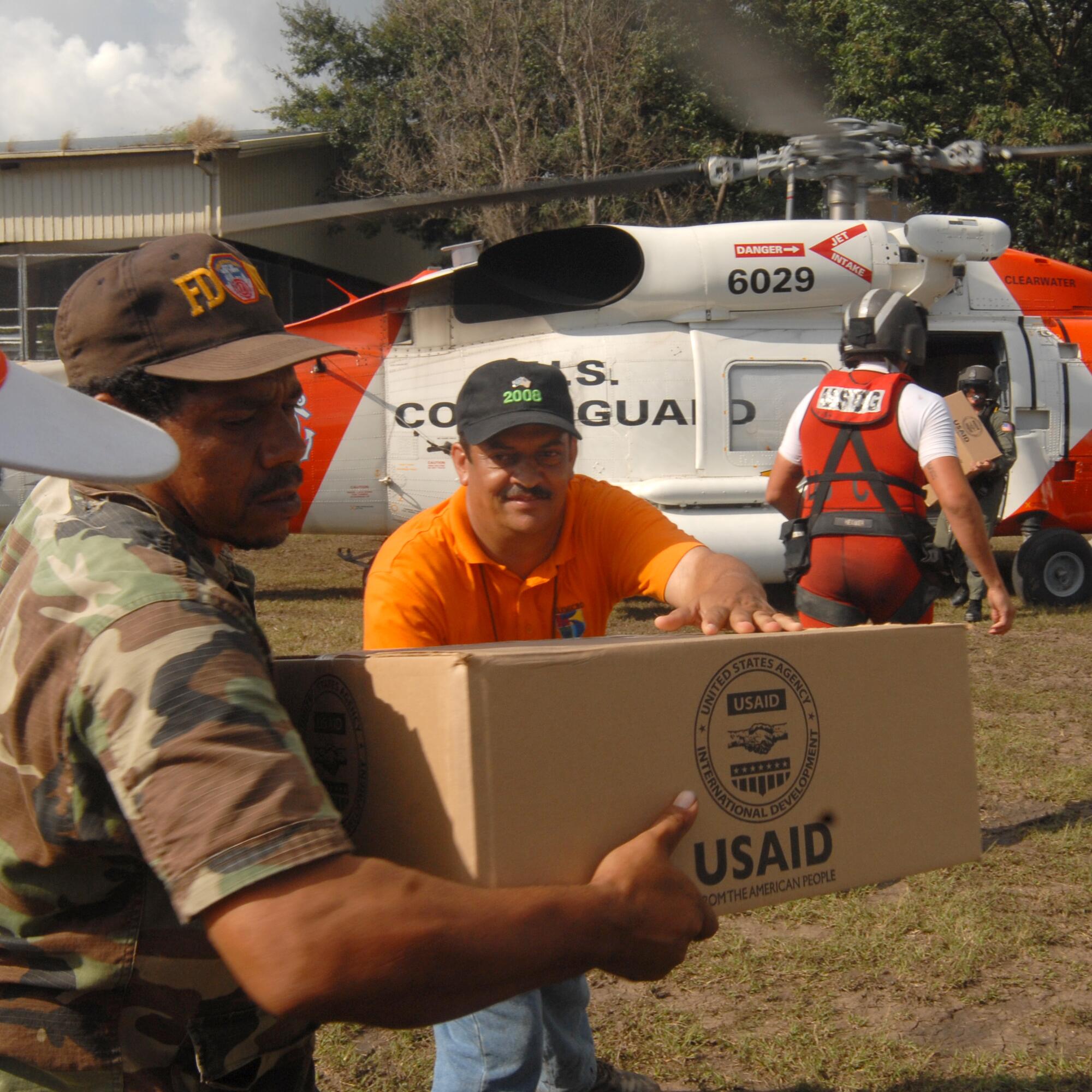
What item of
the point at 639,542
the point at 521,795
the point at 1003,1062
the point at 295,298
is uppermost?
the point at 295,298

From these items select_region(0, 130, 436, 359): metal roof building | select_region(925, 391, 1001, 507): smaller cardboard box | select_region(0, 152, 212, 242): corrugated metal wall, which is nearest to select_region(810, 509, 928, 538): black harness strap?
select_region(925, 391, 1001, 507): smaller cardboard box

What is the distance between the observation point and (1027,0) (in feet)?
59.0

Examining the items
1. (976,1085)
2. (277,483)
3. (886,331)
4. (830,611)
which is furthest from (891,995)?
(277,483)

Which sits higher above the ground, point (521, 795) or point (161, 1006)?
point (521, 795)

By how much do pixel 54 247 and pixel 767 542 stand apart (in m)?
16.8

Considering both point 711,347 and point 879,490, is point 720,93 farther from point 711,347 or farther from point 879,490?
point 879,490

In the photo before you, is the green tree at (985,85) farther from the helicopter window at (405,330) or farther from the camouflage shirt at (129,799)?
the camouflage shirt at (129,799)

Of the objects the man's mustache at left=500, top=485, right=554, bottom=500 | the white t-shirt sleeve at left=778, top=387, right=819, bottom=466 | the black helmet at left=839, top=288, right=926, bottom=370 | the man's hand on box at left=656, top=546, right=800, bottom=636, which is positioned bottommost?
the man's hand on box at left=656, top=546, right=800, bottom=636

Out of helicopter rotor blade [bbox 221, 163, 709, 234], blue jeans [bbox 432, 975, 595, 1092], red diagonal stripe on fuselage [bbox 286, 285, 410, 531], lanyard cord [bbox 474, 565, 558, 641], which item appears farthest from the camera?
red diagonal stripe on fuselage [bbox 286, 285, 410, 531]

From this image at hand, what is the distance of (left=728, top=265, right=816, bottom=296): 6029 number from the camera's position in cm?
801

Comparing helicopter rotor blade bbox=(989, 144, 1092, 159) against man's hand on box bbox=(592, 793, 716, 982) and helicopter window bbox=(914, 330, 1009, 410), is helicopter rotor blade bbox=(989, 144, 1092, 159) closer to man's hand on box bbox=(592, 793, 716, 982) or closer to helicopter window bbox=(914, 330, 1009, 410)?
helicopter window bbox=(914, 330, 1009, 410)

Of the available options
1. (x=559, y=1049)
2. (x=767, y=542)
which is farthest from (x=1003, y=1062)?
(x=767, y=542)

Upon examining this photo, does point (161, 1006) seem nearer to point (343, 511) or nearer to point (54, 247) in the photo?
point (343, 511)

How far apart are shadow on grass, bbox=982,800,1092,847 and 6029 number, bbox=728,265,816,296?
464 centimetres
